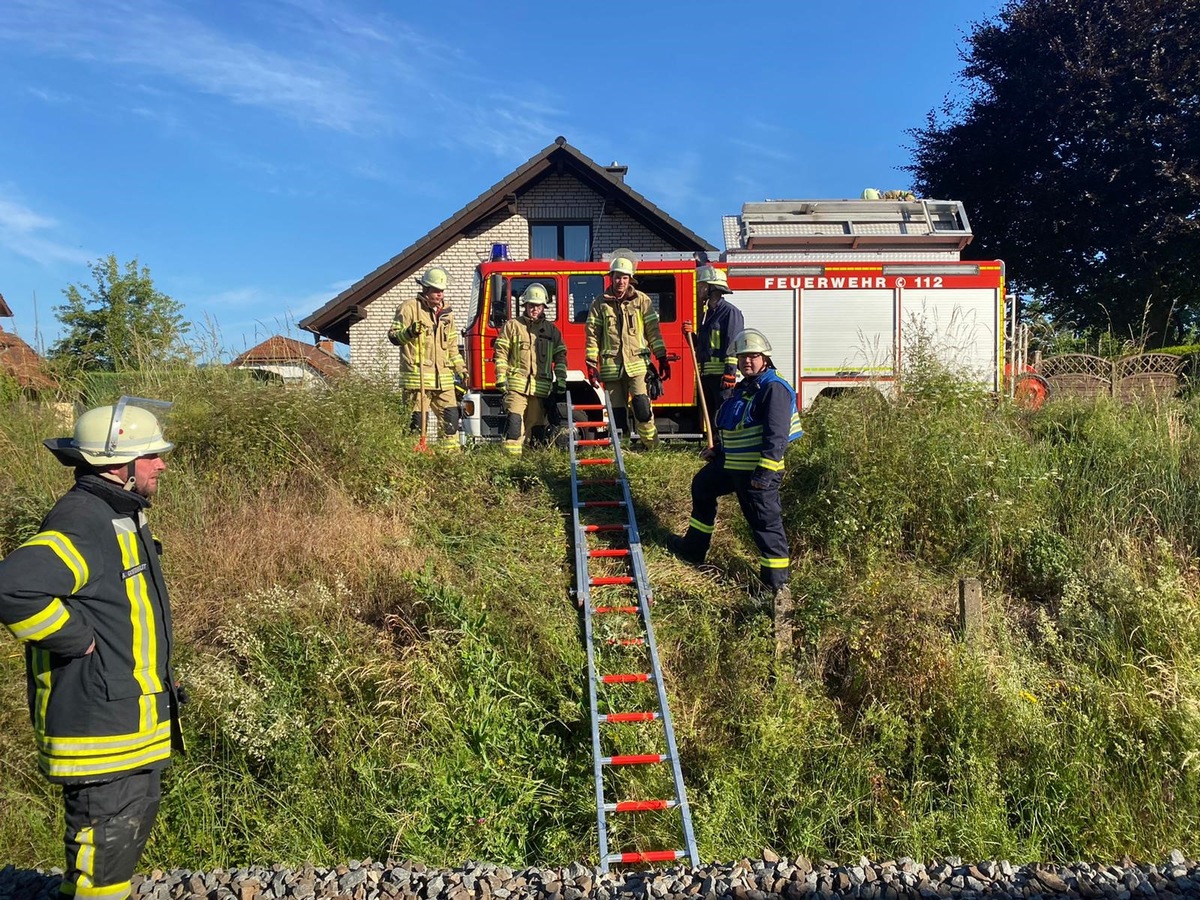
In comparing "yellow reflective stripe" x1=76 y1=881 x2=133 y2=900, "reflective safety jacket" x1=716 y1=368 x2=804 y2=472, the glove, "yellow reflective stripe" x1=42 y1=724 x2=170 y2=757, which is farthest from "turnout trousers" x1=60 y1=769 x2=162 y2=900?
"reflective safety jacket" x1=716 y1=368 x2=804 y2=472

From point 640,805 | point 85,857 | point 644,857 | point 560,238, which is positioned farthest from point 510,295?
point 560,238

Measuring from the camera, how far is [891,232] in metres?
10.4

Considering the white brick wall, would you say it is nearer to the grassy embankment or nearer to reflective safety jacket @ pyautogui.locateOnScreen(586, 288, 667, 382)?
reflective safety jacket @ pyautogui.locateOnScreen(586, 288, 667, 382)

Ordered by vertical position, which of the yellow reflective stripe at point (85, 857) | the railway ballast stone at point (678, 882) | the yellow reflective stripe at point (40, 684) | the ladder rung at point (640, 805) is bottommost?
the railway ballast stone at point (678, 882)

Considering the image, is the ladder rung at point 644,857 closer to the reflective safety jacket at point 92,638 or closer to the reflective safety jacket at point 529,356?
the reflective safety jacket at point 92,638

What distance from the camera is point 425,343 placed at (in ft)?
24.5

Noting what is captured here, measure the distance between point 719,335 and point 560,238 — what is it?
10.7 metres

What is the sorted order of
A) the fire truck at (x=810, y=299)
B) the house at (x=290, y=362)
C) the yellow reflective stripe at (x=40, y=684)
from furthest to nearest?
the fire truck at (x=810, y=299) < the house at (x=290, y=362) < the yellow reflective stripe at (x=40, y=684)

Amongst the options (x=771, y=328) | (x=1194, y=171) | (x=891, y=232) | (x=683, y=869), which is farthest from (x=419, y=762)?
(x=1194, y=171)

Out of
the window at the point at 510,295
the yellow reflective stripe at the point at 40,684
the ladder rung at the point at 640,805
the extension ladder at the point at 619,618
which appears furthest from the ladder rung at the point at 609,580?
the window at the point at 510,295

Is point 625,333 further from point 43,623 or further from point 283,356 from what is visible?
point 43,623

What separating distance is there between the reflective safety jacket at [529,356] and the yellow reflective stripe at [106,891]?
17.0 ft

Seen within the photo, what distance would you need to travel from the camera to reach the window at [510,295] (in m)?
9.49

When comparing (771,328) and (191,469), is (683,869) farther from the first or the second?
(771,328)
